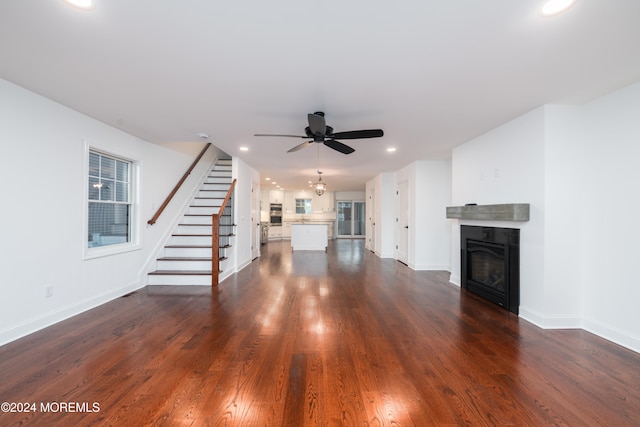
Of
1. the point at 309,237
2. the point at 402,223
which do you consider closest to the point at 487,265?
the point at 402,223

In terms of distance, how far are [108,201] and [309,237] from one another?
615cm

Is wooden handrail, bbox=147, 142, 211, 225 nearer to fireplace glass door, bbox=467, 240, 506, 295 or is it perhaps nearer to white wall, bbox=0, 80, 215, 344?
white wall, bbox=0, 80, 215, 344

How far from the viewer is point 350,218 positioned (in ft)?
43.1

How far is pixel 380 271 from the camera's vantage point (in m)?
5.76

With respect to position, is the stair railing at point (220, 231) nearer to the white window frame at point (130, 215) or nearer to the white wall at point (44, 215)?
the white window frame at point (130, 215)

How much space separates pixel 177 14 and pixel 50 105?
243 centimetres

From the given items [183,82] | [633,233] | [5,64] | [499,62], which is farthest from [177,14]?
[633,233]

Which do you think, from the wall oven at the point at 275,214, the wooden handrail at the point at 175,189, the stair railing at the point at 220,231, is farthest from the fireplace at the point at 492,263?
the wall oven at the point at 275,214

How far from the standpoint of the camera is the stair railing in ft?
14.8

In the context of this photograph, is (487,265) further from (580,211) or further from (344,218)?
(344,218)

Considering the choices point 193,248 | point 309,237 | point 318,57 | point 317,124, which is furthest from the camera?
point 309,237

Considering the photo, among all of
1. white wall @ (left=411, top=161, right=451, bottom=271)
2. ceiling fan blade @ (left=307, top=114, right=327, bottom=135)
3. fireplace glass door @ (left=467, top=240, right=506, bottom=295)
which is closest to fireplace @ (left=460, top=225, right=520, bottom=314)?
fireplace glass door @ (left=467, top=240, right=506, bottom=295)

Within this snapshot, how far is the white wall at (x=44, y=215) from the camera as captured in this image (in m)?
2.58

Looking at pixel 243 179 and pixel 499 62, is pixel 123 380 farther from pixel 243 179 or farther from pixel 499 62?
pixel 243 179
